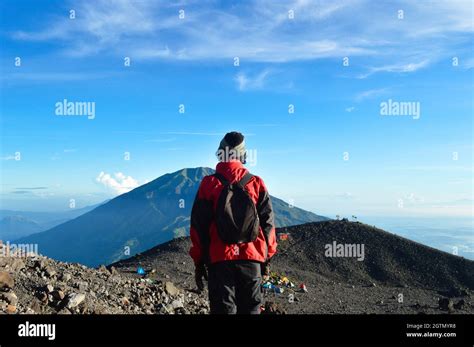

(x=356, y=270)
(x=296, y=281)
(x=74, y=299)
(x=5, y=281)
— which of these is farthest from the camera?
(x=356, y=270)

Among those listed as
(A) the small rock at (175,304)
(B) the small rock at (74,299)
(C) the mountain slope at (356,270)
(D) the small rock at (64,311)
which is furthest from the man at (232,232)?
(C) the mountain slope at (356,270)

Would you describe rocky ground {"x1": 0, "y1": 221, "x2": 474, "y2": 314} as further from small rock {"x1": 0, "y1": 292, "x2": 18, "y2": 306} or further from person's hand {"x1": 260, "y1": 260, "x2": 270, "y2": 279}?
person's hand {"x1": 260, "y1": 260, "x2": 270, "y2": 279}

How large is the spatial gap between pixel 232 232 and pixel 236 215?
0.25 m

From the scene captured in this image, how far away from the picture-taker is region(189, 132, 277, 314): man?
6.18 metres

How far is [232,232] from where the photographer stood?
6.13m

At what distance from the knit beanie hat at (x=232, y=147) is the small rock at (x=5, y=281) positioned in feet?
22.2

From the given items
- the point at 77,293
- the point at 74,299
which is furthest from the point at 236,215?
the point at 77,293

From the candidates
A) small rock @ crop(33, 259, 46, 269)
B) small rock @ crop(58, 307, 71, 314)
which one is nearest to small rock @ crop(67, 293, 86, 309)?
small rock @ crop(58, 307, 71, 314)

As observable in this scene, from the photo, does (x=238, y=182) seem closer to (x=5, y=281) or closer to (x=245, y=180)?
(x=245, y=180)

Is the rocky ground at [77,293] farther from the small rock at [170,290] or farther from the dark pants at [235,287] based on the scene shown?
the dark pants at [235,287]
